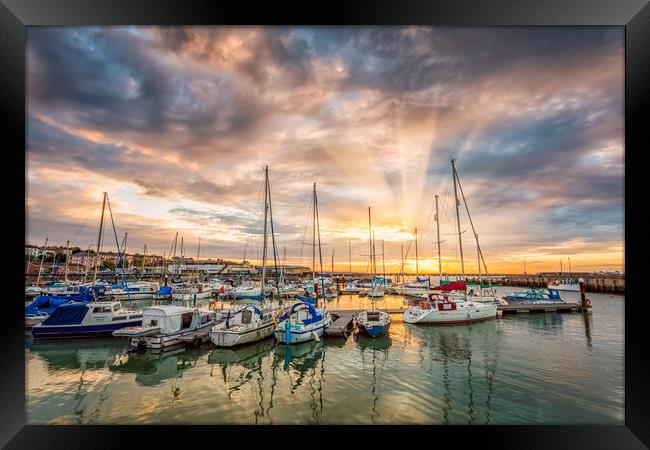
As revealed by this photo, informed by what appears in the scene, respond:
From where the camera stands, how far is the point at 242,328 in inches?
394


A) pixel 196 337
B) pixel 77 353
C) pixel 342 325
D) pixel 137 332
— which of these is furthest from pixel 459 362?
pixel 77 353

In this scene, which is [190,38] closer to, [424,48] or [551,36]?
[424,48]

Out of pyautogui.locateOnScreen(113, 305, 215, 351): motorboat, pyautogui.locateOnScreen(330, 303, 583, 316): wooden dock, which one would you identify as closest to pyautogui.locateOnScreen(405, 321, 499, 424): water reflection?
pyautogui.locateOnScreen(330, 303, 583, 316): wooden dock

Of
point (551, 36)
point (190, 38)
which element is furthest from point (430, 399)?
point (190, 38)

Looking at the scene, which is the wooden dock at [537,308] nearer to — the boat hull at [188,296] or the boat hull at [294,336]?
the boat hull at [294,336]

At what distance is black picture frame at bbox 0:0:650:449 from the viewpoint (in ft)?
8.96

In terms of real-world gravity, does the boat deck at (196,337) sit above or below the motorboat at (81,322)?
below

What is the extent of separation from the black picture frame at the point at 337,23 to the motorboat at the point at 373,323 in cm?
871

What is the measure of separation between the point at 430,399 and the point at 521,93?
21.2ft

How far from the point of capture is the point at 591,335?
38.8ft

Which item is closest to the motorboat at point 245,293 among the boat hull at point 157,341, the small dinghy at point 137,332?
the boat hull at point 157,341

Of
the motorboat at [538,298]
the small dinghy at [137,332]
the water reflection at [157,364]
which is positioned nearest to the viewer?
the water reflection at [157,364]

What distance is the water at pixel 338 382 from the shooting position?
5.21 m

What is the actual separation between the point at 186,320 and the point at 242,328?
2558 millimetres
